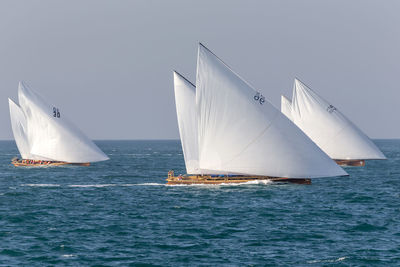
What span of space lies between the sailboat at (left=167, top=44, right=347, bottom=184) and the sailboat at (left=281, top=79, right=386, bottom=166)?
3609 cm

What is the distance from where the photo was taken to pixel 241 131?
5822 centimetres

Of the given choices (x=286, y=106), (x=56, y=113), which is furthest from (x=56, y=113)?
(x=286, y=106)

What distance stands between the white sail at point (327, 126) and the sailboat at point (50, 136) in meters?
35.1

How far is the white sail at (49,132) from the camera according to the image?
102 meters

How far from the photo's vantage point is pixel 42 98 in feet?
335

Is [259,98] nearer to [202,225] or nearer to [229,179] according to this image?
[229,179]

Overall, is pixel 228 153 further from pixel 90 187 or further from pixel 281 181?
pixel 90 187

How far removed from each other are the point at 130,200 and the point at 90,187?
14593 millimetres

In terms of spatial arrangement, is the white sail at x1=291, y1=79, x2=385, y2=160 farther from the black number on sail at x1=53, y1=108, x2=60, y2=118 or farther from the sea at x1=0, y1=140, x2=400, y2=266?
the black number on sail at x1=53, y1=108, x2=60, y2=118

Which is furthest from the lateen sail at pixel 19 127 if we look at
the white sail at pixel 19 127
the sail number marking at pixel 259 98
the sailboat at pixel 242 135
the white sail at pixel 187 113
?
the sail number marking at pixel 259 98

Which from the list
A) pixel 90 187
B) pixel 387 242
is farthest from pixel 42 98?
pixel 387 242

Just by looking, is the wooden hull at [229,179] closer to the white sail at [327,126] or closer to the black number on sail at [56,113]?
the white sail at [327,126]

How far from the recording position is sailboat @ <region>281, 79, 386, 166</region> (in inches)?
3684

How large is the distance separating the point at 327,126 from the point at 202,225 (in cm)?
5725
